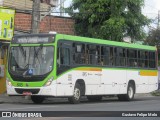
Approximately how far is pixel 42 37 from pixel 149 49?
997 centimetres

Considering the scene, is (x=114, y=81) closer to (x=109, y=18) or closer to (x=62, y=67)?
(x=62, y=67)

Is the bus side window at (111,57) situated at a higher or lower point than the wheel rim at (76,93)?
higher

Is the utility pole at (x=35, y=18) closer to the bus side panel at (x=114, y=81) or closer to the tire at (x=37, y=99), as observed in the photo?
the tire at (x=37, y=99)

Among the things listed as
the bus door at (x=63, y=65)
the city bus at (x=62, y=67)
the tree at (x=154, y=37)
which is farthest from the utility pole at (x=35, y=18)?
the tree at (x=154, y=37)

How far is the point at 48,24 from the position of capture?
114 feet

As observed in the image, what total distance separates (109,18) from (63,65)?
581 inches

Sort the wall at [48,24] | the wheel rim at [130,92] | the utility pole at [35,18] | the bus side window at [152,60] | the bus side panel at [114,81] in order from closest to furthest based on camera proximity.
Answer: the bus side panel at [114,81] → the utility pole at [35,18] → the wheel rim at [130,92] → the bus side window at [152,60] → the wall at [48,24]

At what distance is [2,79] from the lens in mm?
30438

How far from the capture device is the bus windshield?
2327 cm

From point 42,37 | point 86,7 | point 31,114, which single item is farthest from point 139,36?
point 31,114

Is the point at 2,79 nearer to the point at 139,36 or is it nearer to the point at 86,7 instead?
the point at 86,7

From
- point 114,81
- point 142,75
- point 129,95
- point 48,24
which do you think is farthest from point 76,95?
point 48,24

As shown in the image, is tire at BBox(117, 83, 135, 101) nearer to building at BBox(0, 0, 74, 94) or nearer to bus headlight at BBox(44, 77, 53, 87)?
building at BBox(0, 0, 74, 94)

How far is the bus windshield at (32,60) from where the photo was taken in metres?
23.3
